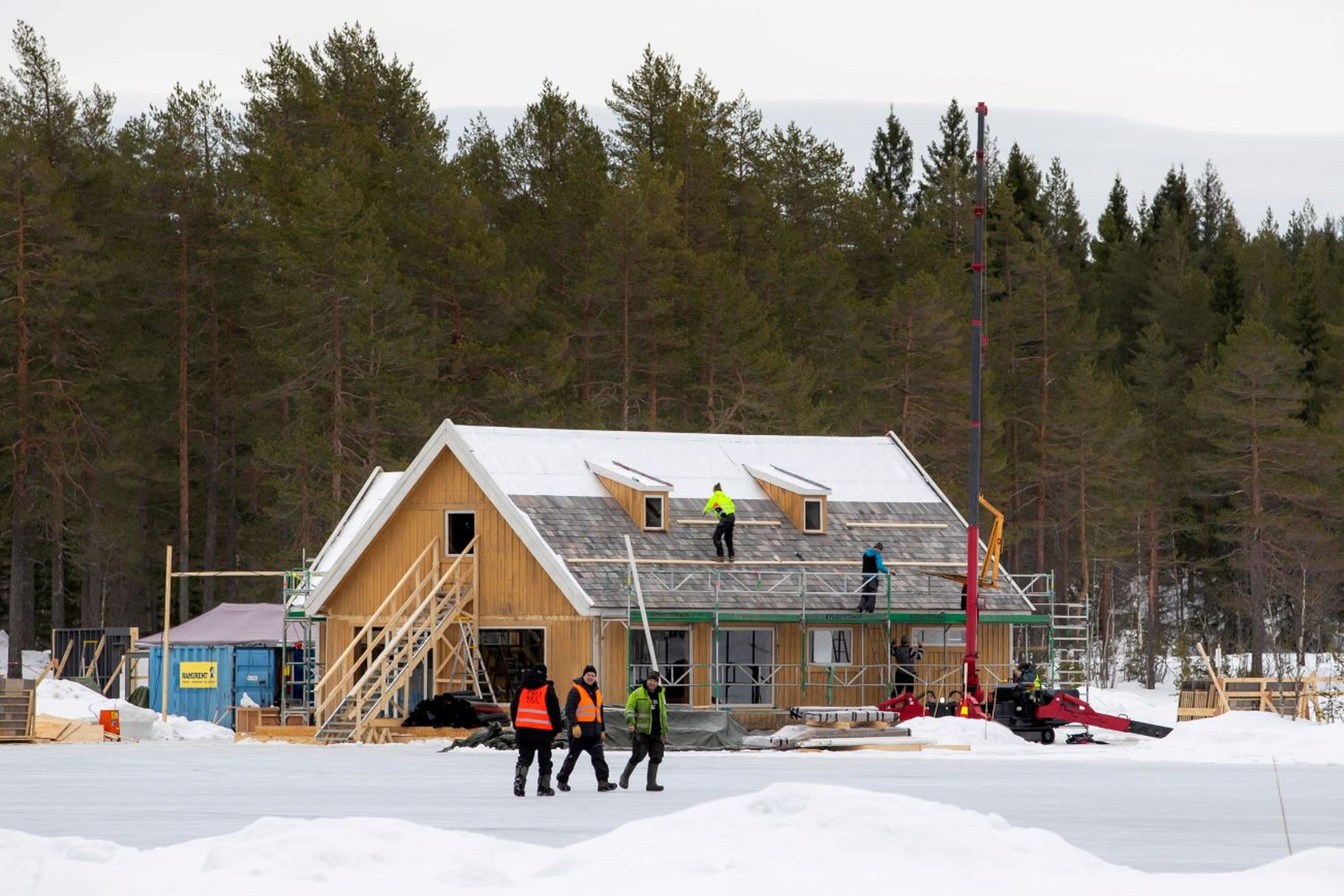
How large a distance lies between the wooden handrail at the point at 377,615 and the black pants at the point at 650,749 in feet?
51.1

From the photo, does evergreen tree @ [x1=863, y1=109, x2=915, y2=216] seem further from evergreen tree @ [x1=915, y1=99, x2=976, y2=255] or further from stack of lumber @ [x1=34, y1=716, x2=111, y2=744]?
stack of lumber @ [x1=34, y1=716, x2=111, y2=744]

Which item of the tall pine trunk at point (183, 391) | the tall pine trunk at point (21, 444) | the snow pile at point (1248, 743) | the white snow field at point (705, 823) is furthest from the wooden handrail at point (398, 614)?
the tall pine trunk at point (183, 391)

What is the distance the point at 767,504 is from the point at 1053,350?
39.1 metres

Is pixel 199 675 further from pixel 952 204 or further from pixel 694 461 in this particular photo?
pixel 952 204

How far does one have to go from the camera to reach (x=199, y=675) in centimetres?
4853

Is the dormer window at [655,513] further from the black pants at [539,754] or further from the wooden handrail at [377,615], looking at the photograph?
the black pants at [539,754]

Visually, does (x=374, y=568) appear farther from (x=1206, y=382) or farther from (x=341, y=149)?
(x=1206, y=382)

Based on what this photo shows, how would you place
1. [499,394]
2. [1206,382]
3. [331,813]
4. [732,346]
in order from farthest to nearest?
1. [1206,382]
2. [732,346]
3. [499,394]
4. [331,813]

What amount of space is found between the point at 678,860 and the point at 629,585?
2244cm

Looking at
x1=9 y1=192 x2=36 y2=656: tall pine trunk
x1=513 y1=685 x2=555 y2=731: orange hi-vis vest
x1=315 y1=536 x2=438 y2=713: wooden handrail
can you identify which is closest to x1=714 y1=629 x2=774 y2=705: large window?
x1=315 y1=536 x2=438 y2=713: wooden handrail

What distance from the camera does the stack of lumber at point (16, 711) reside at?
127ft

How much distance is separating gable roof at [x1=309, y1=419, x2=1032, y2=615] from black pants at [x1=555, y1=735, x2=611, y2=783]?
522 inches

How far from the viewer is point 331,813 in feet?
70.7

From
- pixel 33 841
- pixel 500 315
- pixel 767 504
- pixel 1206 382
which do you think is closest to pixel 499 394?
pixel 500 315
